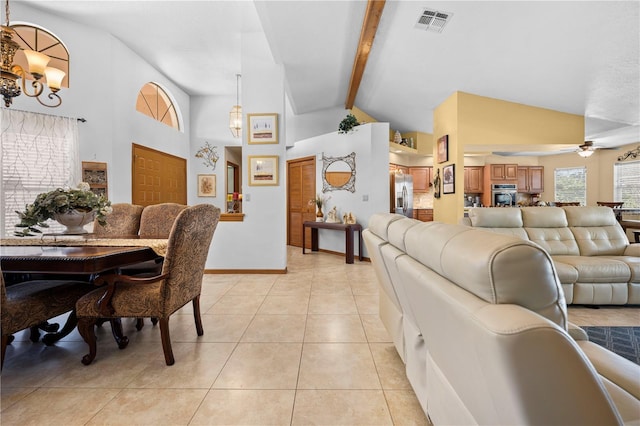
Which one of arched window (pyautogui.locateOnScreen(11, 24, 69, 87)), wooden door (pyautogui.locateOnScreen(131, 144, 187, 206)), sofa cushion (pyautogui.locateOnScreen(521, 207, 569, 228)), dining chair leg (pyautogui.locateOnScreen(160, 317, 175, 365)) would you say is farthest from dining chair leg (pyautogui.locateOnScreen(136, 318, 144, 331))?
sofa cushion (pyautogui.locateOnScreen(521, 207, 569, 228))

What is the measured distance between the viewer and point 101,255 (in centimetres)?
164

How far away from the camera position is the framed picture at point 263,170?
419cm

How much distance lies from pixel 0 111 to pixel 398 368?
5.26m

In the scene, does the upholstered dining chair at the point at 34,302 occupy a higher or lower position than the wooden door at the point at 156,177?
lower

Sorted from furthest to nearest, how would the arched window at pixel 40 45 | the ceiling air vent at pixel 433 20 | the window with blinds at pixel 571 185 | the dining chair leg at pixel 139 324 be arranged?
→ 1. the window with blinds at pixel 571 185
2. the arched window at pixel 40 45
3. the ceiling air vent at pixel 433 20
4. the dining chair leg at pixel 139 324

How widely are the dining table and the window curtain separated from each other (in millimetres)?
1925

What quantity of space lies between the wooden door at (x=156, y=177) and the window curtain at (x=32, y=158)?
101cm

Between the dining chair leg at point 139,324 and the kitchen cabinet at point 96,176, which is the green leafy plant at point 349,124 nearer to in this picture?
the kitchen cabinet at point 96,176

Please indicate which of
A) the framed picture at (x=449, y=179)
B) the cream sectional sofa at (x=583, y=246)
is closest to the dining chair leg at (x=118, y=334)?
the cream sectional sofa at (x=583, y=246)

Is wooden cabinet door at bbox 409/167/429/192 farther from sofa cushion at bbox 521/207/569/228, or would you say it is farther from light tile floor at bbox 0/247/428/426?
light tile floor at bbox 0/247/428/426

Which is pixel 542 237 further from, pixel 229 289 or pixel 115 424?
pixel 115 424

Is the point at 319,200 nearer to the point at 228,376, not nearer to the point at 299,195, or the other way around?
the point at 299,195

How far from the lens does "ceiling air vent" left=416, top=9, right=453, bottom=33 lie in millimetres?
3141

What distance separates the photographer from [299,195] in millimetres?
6535
